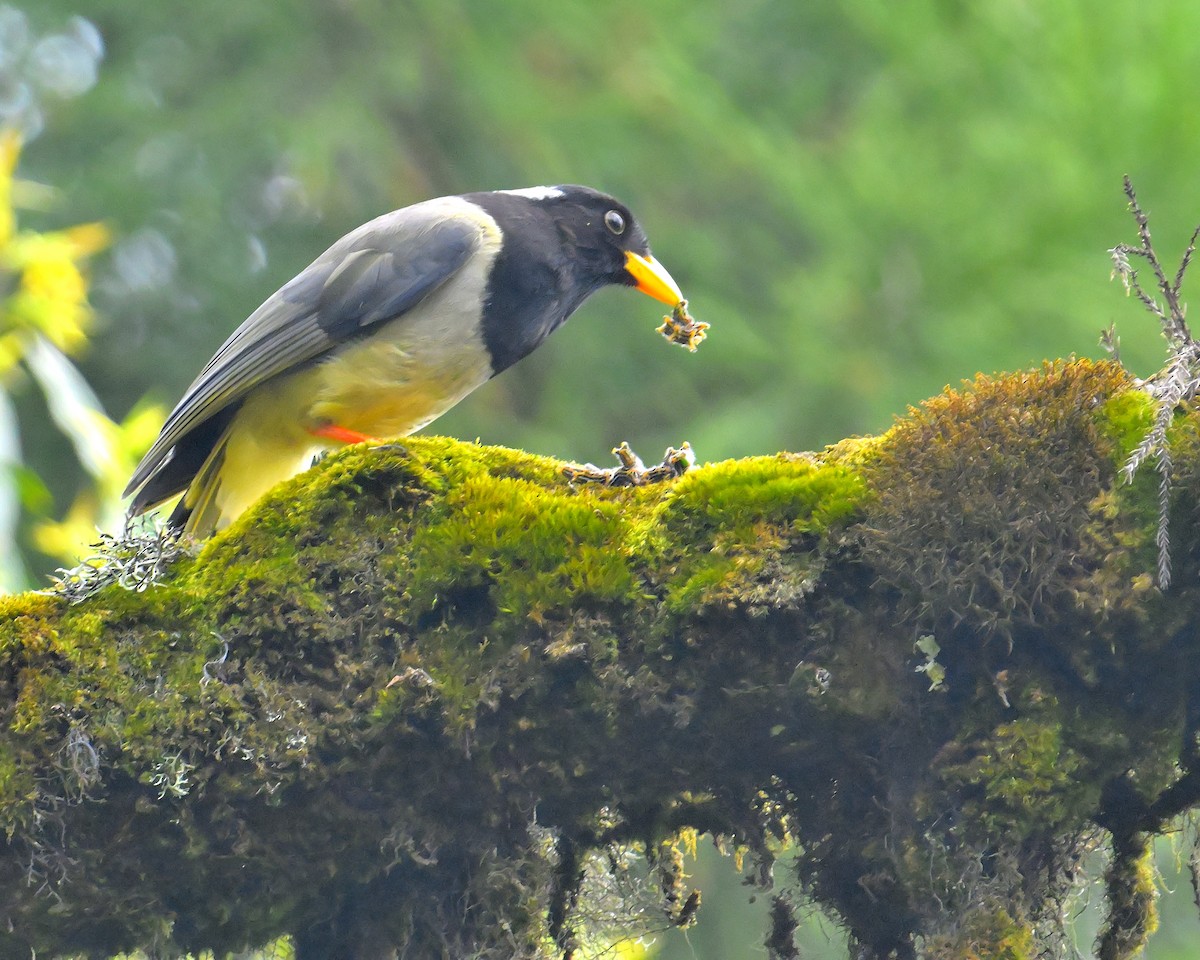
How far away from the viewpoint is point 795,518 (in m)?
2.33

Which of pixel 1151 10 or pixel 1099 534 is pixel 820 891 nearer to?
pixel 1099 534

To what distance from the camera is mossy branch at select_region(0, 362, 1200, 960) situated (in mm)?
2170

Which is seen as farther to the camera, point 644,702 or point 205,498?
point 205,498

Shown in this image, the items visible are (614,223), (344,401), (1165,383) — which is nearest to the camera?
(1165,383)

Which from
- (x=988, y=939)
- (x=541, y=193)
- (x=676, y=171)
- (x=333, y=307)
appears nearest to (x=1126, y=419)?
(x=988, y=939)

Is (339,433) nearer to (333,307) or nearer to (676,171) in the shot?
(333,307)

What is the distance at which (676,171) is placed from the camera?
32.8 feet

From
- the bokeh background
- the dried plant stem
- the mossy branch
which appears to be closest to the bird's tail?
the mossy branch

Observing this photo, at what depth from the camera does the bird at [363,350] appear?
145 inches

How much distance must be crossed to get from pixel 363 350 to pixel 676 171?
6610 millimetres

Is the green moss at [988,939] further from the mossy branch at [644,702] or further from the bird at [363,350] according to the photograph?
the bird at [363,350]

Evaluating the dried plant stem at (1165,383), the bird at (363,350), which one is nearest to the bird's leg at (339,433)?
the bird at (363,350)

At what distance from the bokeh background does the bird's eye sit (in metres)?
3.50

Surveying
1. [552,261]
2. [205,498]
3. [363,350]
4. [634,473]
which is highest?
[552,261]
